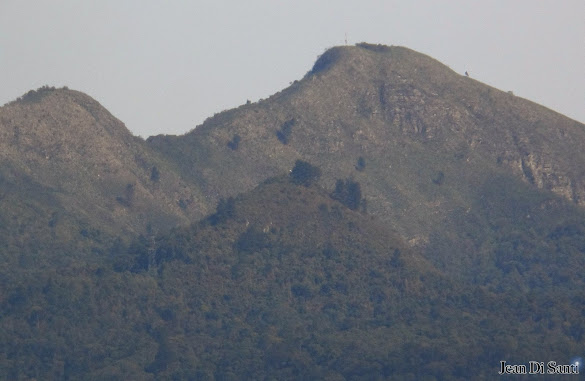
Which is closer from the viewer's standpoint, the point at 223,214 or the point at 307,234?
the point at 307,234

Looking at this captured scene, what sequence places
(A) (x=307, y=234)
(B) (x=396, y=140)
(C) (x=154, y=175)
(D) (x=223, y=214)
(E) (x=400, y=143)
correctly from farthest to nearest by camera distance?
(B) (x=396, y=140), (E) (x=400, y=143), (C) (x=154, y=175), (D) (x=223, y=214), (A) (x=307, y=234)

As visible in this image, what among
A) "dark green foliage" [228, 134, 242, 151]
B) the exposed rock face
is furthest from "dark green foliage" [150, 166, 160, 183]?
"dark green foliage" [228, 134, 242, 151]

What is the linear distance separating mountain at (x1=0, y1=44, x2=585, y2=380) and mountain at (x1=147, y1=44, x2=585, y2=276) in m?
0.25

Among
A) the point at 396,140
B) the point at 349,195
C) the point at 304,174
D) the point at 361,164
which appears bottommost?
the point at 349,195

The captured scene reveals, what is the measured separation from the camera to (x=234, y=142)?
526 feet

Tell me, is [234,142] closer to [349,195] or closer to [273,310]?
[349,195]

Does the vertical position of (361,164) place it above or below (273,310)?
above

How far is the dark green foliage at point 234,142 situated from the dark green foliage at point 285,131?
448 cm

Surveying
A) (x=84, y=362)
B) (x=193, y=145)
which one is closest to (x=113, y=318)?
(x=84, y=362)

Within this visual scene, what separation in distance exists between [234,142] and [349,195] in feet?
88.5

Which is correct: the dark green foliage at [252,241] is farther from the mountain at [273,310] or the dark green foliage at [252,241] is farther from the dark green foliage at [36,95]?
the dark green foliage at [36,95]

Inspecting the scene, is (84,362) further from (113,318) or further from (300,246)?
(300,246)

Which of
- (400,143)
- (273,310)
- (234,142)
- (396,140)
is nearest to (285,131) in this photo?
(234,142)

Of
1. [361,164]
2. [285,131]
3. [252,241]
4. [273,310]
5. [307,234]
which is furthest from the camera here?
[285,131]
